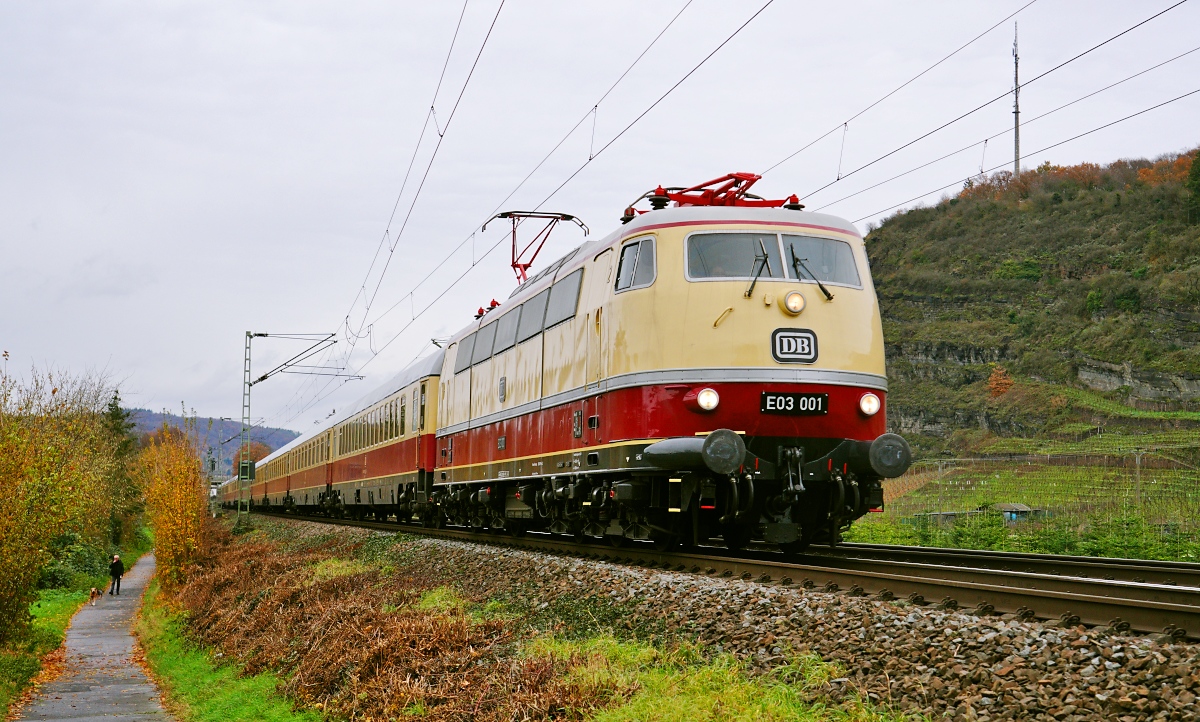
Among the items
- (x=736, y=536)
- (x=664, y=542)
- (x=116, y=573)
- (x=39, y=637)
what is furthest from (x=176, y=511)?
(x=736, y=536)

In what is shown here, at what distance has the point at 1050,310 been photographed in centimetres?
7475

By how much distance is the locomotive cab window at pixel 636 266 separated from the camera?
12.0m

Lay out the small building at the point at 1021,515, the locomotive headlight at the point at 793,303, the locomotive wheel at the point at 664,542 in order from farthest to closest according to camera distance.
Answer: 1. the small building at the point at 1021,515
2. the locomotive wheel at the point at 664,542
3. the locomotive headlight at the point at 793,303

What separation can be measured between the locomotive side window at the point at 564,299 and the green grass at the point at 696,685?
6452mm

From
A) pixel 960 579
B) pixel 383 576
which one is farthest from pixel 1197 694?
pixel 383 576

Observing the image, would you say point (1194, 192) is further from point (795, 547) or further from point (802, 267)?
point (802, 267)

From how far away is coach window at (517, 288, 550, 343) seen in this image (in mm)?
15742

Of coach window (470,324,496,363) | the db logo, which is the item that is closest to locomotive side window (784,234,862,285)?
the db logo

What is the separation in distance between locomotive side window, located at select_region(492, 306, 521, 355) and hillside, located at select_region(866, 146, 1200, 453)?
41767mm

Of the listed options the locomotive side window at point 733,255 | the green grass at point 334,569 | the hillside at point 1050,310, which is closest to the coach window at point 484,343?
the green grass at point 334,569

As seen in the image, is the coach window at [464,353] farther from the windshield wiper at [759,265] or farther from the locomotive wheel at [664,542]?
the windshield wiper at [759,265]

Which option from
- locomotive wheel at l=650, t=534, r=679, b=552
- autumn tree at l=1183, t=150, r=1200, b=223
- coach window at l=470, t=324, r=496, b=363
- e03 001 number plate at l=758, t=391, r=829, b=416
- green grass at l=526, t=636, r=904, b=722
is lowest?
green grass at l=526, t=636, r=904, b=722

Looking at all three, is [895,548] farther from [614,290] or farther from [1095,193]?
[1095,193]

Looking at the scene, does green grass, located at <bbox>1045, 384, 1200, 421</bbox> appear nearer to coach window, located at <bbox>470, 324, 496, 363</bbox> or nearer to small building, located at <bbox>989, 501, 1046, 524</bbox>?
small building, located at <bbox>989, 501, 1046, 524</bbox>
